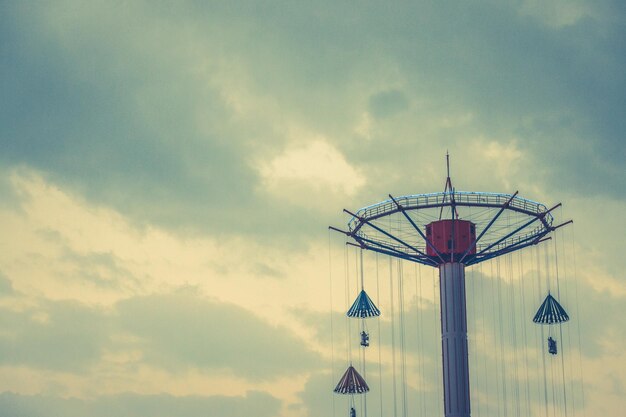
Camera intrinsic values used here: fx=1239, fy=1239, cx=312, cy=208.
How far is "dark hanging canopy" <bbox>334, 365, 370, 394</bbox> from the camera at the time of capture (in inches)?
4090

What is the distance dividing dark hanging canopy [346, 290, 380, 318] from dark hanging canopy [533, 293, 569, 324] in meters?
13.9

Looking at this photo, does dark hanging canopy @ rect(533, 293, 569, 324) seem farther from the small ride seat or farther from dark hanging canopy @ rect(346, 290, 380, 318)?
dark hanging canopy @ rect(346, 290, 380, 318)

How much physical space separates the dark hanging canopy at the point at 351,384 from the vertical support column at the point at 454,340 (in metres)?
6.90

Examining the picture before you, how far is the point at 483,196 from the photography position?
333ft

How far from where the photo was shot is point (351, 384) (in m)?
104

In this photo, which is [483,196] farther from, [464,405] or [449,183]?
[464,405]

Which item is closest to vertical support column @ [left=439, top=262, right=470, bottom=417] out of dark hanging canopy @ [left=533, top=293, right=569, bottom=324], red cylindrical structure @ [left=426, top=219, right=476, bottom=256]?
red cylindrical structure @ [left=426, top=219, right=476, bottom=256]

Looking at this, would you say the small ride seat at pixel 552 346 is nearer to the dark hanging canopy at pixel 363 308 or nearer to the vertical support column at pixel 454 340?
the vertical support column at pixel 454 340

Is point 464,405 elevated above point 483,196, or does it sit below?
below

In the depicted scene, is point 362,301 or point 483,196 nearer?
point 483,196

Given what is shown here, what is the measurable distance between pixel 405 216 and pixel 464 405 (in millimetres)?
16425

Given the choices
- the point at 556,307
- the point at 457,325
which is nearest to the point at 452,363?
the point at 457,325

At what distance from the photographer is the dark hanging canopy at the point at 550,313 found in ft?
340

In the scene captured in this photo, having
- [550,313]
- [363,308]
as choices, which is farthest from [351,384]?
[550,313]
